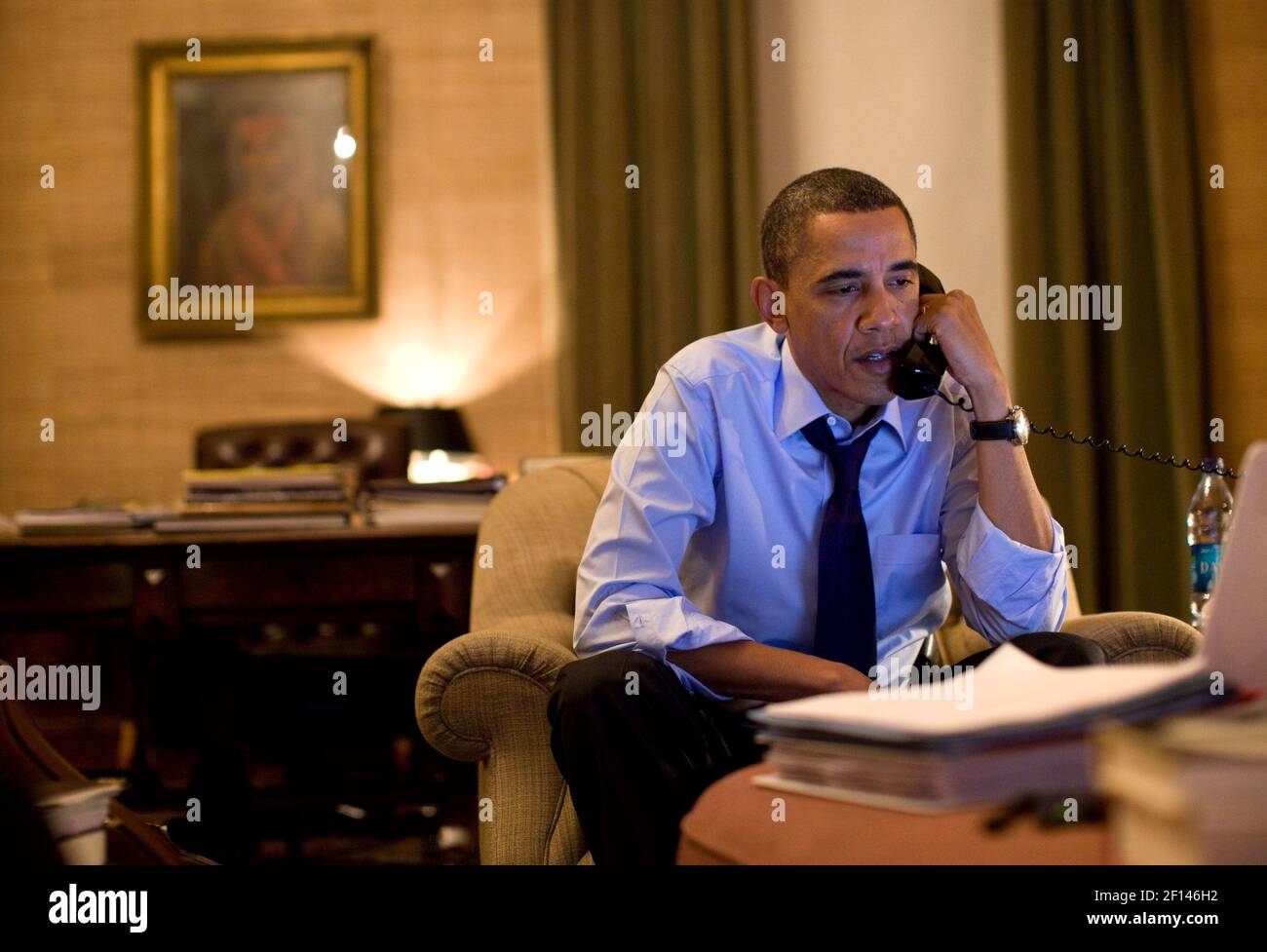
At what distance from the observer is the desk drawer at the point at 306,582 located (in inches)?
112

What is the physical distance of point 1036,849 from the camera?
33.8 inches

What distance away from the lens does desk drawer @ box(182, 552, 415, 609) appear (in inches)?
112

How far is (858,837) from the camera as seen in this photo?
0.91 m

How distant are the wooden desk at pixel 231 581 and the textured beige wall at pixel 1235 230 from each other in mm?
2778

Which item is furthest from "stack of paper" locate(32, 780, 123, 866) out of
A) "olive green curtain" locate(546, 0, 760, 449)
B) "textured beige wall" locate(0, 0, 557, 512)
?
"textured beige wall" locate(0, 0, 557, 512)

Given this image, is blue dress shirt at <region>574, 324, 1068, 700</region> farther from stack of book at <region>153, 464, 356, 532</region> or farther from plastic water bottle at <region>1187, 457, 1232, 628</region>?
stack of book at <region>153, 464, 356, 532</region>

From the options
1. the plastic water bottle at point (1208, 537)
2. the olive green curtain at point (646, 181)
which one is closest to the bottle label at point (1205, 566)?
the plastic water bottle at point (1208, 537)

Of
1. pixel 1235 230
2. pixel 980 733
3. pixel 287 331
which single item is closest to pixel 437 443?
pixel 287 331

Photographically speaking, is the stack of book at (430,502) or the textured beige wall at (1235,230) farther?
the textured beige wall at (1235,230)

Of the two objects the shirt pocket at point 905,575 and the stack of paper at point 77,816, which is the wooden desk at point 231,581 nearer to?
the shirt pocket at point 905,575
